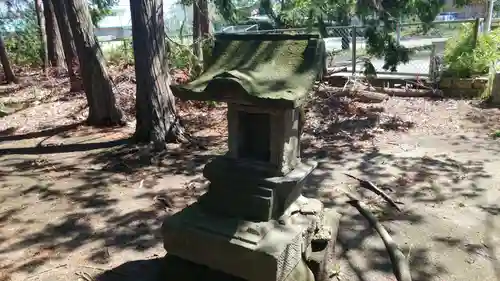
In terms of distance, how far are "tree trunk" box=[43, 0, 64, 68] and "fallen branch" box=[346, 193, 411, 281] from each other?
11136 millimetres

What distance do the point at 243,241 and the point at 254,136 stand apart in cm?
87

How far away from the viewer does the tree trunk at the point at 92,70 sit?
24.0 ft

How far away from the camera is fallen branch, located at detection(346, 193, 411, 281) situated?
10.8 feet

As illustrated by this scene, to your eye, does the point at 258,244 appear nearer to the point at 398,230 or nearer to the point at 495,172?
the point at 398,230

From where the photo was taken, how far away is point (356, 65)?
37.3 feet

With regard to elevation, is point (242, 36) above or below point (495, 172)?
above

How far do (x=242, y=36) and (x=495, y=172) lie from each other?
4523mm

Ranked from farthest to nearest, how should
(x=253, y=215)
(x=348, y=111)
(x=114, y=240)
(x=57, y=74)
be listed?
1. (x=57, y=74)
2. (x=348, y=111)
3. (x=114, y=240)
4. (x=253, y=215)

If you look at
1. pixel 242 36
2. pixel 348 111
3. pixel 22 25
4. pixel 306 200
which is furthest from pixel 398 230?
pixel 22 25

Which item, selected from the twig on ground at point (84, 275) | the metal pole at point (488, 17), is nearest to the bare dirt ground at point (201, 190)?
the twig on ground at point (84, 275)

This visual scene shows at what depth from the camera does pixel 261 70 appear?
116 inches

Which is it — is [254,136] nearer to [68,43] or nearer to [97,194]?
[97,194]

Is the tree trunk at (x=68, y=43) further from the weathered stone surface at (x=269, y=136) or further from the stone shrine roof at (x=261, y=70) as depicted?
the weathered stone surface at (x=269, y=136)

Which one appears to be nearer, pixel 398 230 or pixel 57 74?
pixel 398 230
